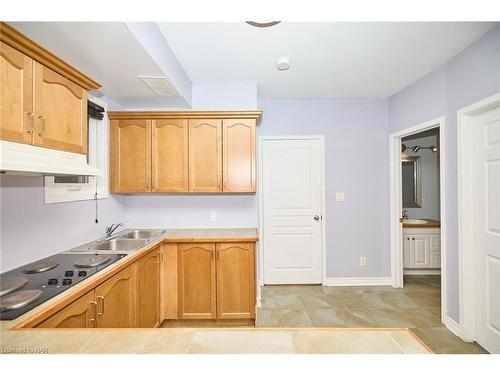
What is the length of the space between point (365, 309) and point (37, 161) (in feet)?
10.5

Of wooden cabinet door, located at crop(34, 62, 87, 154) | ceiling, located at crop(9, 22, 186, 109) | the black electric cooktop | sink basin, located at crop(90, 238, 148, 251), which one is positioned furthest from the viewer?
sink basin, located at crop(90, 238, 148, 251)

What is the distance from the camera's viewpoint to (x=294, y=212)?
3463mm

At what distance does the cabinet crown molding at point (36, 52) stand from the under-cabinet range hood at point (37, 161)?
0.45m

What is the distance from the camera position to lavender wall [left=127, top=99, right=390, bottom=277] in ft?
11.3

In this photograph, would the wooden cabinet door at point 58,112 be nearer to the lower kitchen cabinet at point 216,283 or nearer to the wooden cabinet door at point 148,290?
the wooden cabinet door at point 148,290

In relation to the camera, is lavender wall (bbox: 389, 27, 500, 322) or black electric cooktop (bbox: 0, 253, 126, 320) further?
lavender wall (bbox: 389, 27, 500, 322)

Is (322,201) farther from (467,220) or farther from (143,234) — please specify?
(143,234)

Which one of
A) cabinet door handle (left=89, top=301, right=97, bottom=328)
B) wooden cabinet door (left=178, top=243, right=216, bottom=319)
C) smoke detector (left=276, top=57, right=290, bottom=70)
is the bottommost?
wooden cabinet door (left=178, top=243, right=216, bottom=319)

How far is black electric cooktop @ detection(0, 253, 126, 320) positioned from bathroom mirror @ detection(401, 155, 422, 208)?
4.34 metres

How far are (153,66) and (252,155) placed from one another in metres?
1.30

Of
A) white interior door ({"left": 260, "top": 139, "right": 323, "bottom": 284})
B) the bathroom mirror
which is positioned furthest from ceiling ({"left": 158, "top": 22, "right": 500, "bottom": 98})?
the bathroom mirror

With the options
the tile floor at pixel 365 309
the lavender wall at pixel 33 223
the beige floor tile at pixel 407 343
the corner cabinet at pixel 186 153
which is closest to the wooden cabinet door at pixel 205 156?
the corner cabinet at pixel 186 153

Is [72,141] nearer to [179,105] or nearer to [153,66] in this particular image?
[153,66]

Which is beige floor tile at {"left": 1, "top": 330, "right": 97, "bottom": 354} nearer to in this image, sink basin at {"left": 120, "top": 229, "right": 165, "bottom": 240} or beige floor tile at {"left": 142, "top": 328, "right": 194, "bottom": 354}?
beige floor tile at {"left": 142, "top": 328, "right": 194, "bottom": 354}
